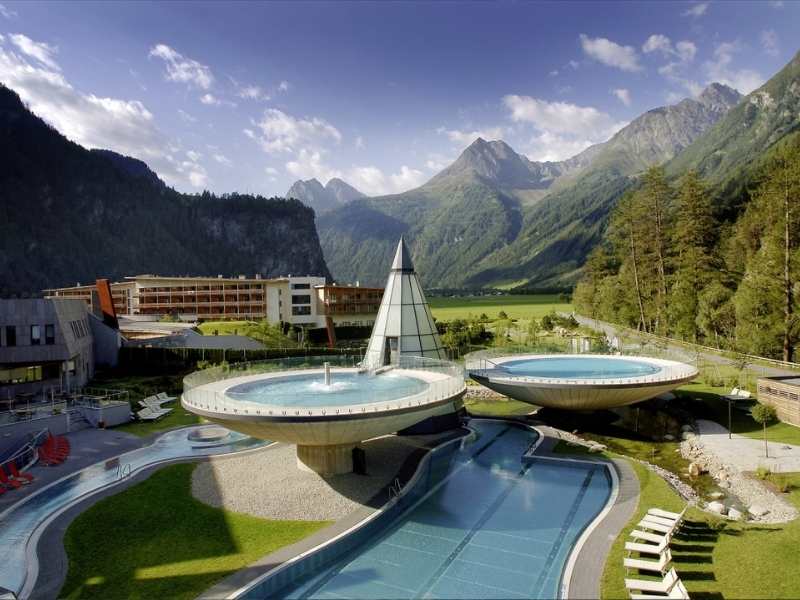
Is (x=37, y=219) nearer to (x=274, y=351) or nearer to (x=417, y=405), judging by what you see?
(x=274, y=351)

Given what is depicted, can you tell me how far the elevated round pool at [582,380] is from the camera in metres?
20.7

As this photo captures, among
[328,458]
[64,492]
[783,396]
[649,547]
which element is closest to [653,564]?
[649,547]

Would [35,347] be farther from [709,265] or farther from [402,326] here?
[709,265]

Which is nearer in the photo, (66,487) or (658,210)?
(66,487)

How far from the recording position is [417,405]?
47.5ft

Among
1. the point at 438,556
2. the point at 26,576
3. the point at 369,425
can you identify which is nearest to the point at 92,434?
the point at 26,576

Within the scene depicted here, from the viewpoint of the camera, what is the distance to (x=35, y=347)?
94.0 feet

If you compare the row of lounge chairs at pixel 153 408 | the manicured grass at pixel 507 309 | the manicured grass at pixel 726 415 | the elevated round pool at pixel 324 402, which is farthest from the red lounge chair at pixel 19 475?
the manicured grass at pixel 507 309

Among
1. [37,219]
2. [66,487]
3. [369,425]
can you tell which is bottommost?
[66,487]

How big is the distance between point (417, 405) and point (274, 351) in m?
27.7

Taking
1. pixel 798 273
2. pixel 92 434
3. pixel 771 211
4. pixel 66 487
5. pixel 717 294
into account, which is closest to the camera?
pixel 66 487

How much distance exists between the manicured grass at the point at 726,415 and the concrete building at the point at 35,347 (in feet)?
111

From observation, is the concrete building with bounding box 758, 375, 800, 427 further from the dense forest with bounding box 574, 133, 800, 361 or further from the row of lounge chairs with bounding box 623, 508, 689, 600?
the row of lounge chairs with bounding box 623, 508, 689, 600

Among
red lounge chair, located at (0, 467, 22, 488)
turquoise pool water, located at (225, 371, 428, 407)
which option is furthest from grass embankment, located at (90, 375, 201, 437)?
turquoise pool water, located at (225, 371, 428, 407)
